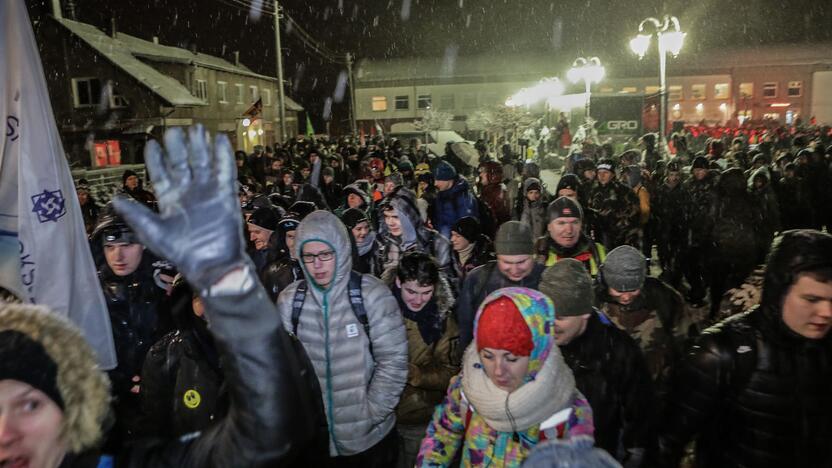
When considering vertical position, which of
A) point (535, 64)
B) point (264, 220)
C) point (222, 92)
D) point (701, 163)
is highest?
point (535, 64)

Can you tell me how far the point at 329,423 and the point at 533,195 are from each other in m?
6.11

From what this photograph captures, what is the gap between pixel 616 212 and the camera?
7797 mm

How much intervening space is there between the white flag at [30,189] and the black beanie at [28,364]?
5.27ft

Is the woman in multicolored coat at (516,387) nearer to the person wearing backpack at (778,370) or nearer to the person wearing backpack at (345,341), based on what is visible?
the person wearing backpack at (778,370)

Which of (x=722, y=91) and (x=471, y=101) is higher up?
(x=471, y=101)

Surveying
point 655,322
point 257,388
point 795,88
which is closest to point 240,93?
point 655,322

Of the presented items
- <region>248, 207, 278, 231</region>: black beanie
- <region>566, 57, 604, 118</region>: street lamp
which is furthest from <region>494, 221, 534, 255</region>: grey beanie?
<region>566, 57, 604, 118</region>: street lamp

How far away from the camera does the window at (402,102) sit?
63.9 m

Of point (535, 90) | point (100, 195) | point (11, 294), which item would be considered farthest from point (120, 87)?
point (11, 294)

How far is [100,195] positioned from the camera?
1573cm

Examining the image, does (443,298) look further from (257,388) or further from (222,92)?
(222,92)

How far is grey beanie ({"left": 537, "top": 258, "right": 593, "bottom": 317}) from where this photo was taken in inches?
127

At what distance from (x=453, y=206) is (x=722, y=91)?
59.9m

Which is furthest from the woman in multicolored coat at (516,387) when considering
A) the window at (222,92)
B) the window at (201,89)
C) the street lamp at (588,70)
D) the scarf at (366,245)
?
the window at (222,92)
